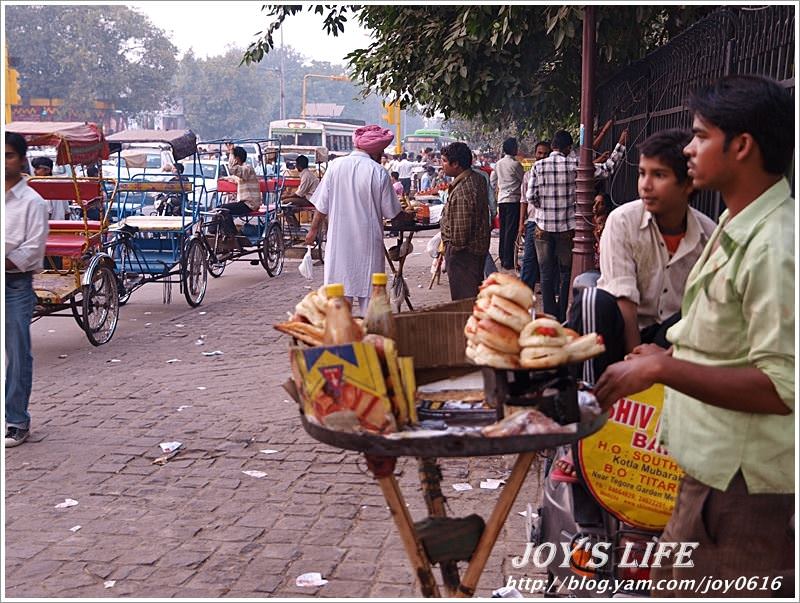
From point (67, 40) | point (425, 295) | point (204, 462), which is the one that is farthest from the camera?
point (67, 40)

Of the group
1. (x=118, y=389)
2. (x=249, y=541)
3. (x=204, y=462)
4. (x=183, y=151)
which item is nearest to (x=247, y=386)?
(x=118, y=389)

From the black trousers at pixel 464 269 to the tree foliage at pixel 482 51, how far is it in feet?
6.90

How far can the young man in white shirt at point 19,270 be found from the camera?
6.23 metres

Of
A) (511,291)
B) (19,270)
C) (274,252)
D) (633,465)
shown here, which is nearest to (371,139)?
(19,270)

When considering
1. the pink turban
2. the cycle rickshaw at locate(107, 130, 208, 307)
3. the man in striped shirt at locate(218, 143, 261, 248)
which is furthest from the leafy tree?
the pink turban

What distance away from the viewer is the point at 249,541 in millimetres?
4664

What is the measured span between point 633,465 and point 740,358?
1.23 metres

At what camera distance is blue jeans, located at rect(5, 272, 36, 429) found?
633cm

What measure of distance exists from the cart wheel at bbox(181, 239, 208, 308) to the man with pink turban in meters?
4.79

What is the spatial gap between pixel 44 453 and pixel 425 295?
7992mm

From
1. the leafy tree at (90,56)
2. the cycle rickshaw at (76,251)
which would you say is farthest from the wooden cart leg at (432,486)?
the leafy tree at (90,56)

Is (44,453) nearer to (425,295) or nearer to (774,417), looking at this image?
(774,417)

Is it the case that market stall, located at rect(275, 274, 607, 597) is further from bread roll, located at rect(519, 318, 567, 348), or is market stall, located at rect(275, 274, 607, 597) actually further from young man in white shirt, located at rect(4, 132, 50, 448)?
young man in white shirt, located at rect(4, 132, 50, 448)

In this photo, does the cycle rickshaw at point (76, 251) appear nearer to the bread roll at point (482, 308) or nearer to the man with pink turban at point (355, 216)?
the man with pink turban at point (355, 216)
